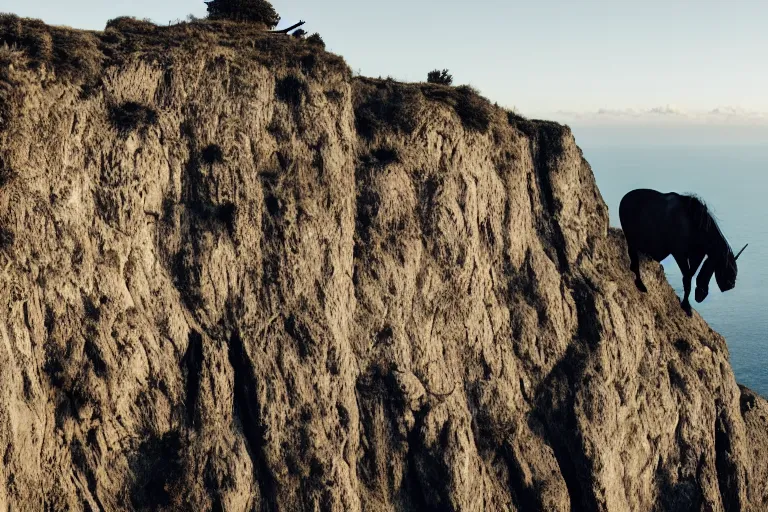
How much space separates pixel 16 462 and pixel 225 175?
15.9 meters

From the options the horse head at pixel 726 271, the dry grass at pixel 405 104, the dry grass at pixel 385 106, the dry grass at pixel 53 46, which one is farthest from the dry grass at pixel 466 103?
the dry grass at pixel 53 46

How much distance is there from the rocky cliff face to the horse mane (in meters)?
11.1

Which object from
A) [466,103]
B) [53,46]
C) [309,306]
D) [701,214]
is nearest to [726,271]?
[701,214]

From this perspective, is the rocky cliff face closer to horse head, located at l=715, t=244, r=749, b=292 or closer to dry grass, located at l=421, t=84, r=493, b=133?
Result: dry grass, located at l=421, t=84, r=493, b=133

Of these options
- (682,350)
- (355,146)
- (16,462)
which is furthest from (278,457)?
(682,350)

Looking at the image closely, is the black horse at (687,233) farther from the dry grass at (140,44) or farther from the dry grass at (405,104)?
the dry grass at (140,44)

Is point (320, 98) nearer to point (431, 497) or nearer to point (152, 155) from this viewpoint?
point (152, 155)

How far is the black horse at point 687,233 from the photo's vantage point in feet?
108

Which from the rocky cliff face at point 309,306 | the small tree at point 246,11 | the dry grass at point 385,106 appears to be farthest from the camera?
the small tree at point 246,11

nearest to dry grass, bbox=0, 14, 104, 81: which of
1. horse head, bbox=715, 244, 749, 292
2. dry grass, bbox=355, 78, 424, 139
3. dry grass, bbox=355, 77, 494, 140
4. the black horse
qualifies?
dry grass, bbox=355, 78, 424, 139

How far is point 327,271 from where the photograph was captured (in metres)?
37.2

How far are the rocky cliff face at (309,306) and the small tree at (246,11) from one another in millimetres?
4198

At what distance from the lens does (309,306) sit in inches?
Result: 1438

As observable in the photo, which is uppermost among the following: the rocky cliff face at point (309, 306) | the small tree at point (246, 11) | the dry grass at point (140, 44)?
the small tree at point (246, 11)
